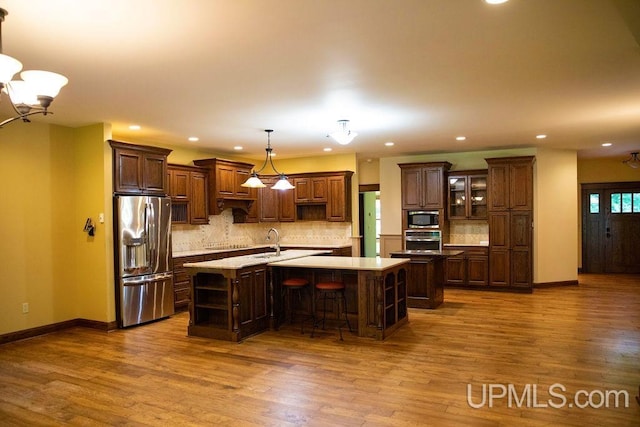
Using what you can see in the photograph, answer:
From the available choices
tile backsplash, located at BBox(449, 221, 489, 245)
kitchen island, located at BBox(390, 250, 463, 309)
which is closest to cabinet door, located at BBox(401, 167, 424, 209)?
tile backsplash, located at BBox(449, 221, 489, 245)

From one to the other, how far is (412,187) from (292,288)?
3.94 m

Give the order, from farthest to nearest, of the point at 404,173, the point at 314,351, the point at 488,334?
the point at 404,173
the point at 488,334
the point at 314,351

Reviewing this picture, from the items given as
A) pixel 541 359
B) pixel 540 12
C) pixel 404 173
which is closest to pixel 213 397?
pixel 541 359

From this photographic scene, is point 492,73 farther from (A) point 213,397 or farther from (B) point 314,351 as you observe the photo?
(A) point 213,397

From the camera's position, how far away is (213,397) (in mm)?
3506

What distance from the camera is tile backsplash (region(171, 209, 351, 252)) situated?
762 centimetres

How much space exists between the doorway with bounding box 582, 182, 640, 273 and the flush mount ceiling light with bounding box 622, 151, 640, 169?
1.60 ft

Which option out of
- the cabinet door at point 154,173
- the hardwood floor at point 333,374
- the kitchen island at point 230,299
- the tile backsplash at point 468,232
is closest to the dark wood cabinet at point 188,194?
the cabinet door at point 154,173

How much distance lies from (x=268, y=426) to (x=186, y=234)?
5.08 meters

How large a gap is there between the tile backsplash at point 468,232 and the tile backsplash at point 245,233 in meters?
2.06

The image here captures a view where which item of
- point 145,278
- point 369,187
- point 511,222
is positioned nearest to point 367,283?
point 145,278

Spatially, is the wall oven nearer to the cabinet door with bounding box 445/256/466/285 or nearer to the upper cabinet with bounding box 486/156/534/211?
the cabinet door with bounding box 445/256/466/285

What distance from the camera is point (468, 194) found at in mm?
8367

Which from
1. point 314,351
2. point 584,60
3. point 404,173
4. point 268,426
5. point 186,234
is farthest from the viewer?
point 404,173
